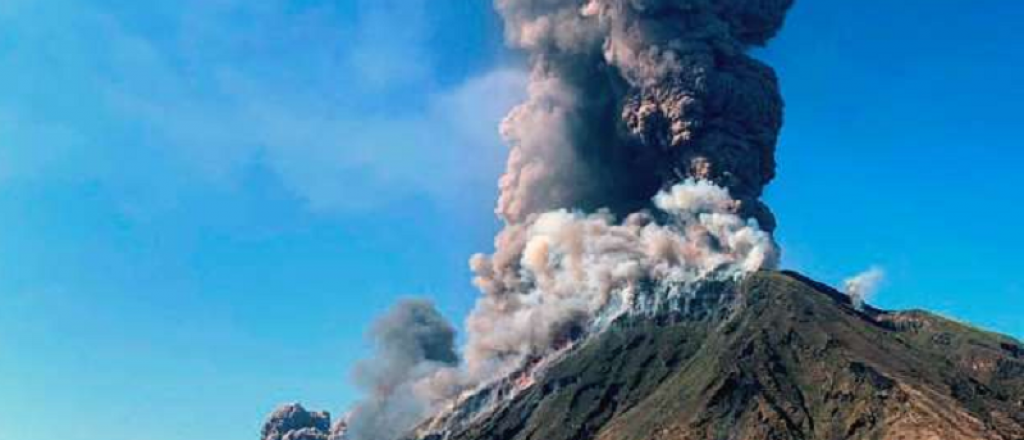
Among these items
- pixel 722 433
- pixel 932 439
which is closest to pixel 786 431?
pixel 722 433

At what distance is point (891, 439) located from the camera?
185000 mm

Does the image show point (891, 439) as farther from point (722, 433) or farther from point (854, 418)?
point (722, 433)

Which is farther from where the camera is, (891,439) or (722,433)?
(722,433)

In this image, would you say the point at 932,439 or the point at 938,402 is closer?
the point at 932,439

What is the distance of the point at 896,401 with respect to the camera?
198m

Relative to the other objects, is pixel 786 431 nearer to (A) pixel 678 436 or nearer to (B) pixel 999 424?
Answer: (A) pixel 678 436

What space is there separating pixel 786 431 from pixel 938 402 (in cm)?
2512

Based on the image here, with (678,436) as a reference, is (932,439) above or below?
below

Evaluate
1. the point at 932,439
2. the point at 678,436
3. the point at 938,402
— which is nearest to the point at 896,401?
the point at 938,402

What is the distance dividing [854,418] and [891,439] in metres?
10.7

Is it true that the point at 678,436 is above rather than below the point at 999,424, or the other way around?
above

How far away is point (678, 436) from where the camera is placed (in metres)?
198

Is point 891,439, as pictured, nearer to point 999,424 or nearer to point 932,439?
point 932,439

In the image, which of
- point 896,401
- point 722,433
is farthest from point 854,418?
point 722,433
